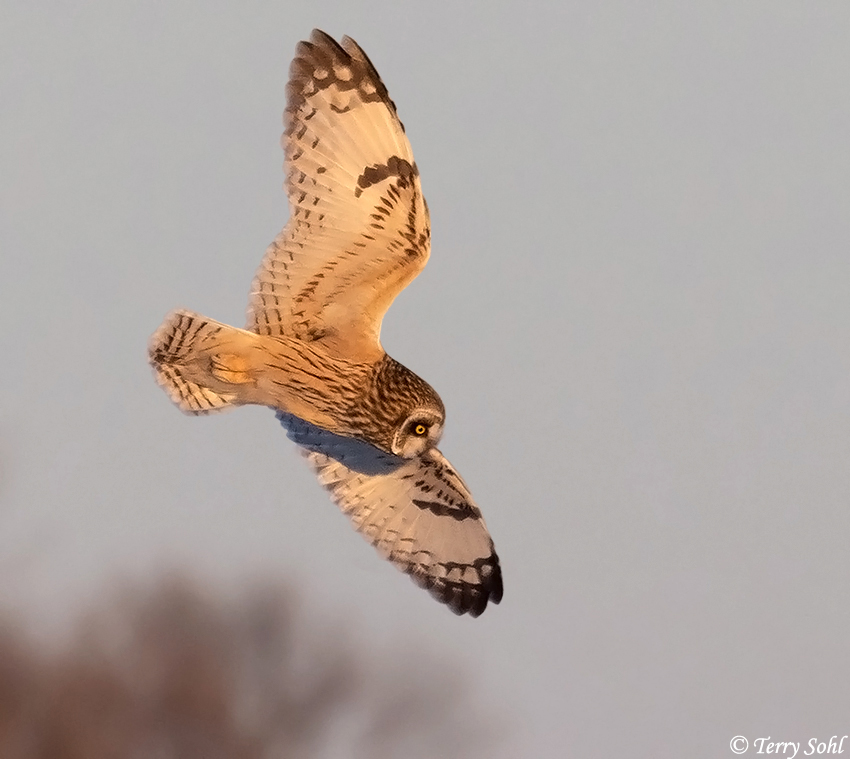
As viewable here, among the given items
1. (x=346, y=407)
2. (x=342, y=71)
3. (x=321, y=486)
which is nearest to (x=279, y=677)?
(x=321, y=486)

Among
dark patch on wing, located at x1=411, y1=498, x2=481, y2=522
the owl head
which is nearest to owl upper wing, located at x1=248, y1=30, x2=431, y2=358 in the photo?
the owl head

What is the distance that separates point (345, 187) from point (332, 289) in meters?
0.29

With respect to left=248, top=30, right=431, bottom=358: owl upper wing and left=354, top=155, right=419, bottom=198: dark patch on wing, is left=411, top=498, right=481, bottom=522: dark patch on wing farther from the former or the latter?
left=354, top=155, right=419, bottom=198: dark patch on wing

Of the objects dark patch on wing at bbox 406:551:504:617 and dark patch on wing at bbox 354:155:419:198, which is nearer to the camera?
dark patch on wing at bbox 354:155:419:198

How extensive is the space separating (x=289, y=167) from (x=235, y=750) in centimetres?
564

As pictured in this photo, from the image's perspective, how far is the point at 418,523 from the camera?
4.16 metres

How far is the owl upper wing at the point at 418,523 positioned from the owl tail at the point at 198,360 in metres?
0.61

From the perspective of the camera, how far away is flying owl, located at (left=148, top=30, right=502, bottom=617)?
10.9 ft

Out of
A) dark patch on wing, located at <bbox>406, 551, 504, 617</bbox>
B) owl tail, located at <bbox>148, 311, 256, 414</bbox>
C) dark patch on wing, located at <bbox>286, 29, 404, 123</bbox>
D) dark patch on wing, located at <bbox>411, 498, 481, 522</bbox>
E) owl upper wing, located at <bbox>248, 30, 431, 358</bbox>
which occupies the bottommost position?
dark patch on wing, located at <bbox>406, 551, 504, 617</bbox>

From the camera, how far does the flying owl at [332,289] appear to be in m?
3.33

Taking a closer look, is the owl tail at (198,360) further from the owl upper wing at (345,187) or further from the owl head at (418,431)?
the owl head at (418,431)

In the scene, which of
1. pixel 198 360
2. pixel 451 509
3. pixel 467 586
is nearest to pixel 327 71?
pixel 198 360

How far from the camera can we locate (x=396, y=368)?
3498mm

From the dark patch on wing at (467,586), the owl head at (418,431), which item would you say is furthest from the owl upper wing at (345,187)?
the dark patch on wing at (467,586)
